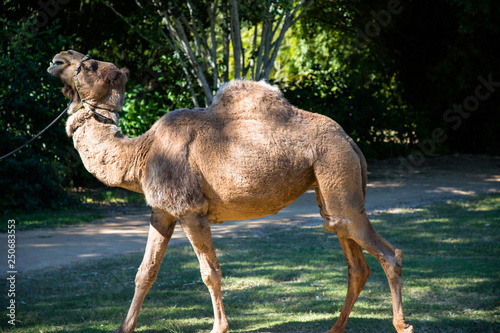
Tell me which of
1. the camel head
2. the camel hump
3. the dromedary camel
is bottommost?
the dromedary camel

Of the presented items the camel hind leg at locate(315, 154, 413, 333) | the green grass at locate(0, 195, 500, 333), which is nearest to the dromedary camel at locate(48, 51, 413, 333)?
the camel hind leg at locate(315, 154, 413, 333)

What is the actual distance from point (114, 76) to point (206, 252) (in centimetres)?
163

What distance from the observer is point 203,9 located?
503 inches

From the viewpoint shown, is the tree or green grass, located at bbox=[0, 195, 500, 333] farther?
the tree

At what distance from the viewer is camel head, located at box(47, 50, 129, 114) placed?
4.14m

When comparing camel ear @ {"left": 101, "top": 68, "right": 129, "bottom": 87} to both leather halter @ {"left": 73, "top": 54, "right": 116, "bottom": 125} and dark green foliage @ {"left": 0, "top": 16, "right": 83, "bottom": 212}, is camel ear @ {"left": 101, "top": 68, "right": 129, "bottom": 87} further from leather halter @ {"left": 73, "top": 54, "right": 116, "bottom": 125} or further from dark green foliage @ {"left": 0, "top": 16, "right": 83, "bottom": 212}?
dark green foliage @ {"left": 0, "top": 16, "right": 83, "bottom": 212}

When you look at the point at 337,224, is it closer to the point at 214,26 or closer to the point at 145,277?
the point at 145,277

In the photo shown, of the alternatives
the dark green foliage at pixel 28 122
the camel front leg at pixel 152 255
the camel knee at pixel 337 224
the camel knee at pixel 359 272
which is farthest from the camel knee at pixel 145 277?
the dark green foliage at pixel 28 122

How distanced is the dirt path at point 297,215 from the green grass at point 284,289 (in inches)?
29.6

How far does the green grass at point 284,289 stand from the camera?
4918 mm

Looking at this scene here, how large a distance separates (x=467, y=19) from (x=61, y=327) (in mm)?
13175

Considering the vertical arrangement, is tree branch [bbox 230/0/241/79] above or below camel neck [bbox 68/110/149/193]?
above

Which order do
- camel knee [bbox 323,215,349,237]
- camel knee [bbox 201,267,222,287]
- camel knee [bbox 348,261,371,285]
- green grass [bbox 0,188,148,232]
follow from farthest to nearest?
1. green grass [bbox 0,188,148,232]
2. camel knee [bbox 348,261,371,285]
3. camel knee [bbox 201,267,222,287]
4. camel knee [bbox 323,215,349,237]

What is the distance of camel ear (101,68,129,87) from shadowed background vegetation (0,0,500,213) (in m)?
6.58
